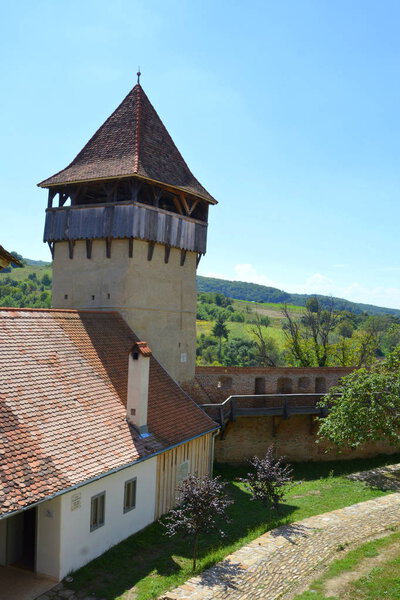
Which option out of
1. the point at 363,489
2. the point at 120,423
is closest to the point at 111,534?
the point at 120,423

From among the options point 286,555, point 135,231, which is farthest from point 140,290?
point 286,555

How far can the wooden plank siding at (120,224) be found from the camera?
56.9 ft

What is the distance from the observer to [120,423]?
12.7 meters

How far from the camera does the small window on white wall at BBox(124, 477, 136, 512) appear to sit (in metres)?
11.9

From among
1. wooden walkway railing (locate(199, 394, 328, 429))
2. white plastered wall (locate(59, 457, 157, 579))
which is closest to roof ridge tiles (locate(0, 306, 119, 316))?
white plastered wall (locate(59, 457, 157, 579))

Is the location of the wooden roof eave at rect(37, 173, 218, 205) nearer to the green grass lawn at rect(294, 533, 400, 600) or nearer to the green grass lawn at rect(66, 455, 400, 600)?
the green grass lawn at rect(66, 455, 400, 600)

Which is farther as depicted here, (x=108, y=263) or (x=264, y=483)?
(x=108, y=263)

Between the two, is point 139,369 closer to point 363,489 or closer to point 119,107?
point 363,489

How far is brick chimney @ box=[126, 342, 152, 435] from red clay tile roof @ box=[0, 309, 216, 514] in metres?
0.28

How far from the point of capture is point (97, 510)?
1088 centimetres

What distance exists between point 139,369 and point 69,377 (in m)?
1.84

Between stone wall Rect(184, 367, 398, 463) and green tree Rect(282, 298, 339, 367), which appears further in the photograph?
green tree Rect(282, 298, 339, 367)

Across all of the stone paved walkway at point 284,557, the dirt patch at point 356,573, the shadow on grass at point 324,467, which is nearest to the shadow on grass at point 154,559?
the stone paved walkway at point 284,557

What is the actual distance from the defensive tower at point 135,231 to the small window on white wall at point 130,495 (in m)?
6.65
